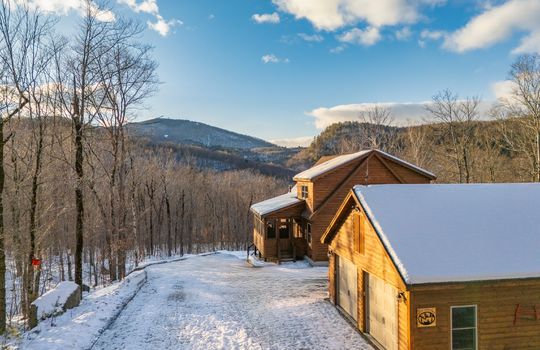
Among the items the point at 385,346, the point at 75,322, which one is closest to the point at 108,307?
the point at 75,322

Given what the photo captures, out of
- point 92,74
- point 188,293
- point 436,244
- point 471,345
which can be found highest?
point 92,74

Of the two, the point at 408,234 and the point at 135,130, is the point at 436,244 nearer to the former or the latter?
the point at 408,234

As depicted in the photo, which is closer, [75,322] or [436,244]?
[436,244]

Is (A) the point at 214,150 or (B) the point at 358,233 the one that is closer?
(B) the point at 358,233

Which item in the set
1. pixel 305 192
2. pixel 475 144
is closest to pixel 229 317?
pixel 305 192

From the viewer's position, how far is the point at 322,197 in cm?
2398

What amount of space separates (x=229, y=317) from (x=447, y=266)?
8360mm


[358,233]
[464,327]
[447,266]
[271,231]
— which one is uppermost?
[358,233]

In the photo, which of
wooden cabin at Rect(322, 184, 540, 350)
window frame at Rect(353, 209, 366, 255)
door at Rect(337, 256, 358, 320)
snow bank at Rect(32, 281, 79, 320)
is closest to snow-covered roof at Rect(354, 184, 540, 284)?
wooden cabin at Rect(322, 184, 540, 350)

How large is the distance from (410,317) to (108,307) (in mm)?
11294

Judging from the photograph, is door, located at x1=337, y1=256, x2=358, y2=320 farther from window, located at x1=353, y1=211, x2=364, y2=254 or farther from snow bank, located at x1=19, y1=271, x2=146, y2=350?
snow bank, located at x1=19, y1=271, x2=146, y2=350

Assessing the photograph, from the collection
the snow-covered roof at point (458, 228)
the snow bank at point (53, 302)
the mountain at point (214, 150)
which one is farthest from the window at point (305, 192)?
the mountain at point (214, 150)

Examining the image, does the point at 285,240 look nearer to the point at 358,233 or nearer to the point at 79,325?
the point at 358,233

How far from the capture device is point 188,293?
17469 millimetres
